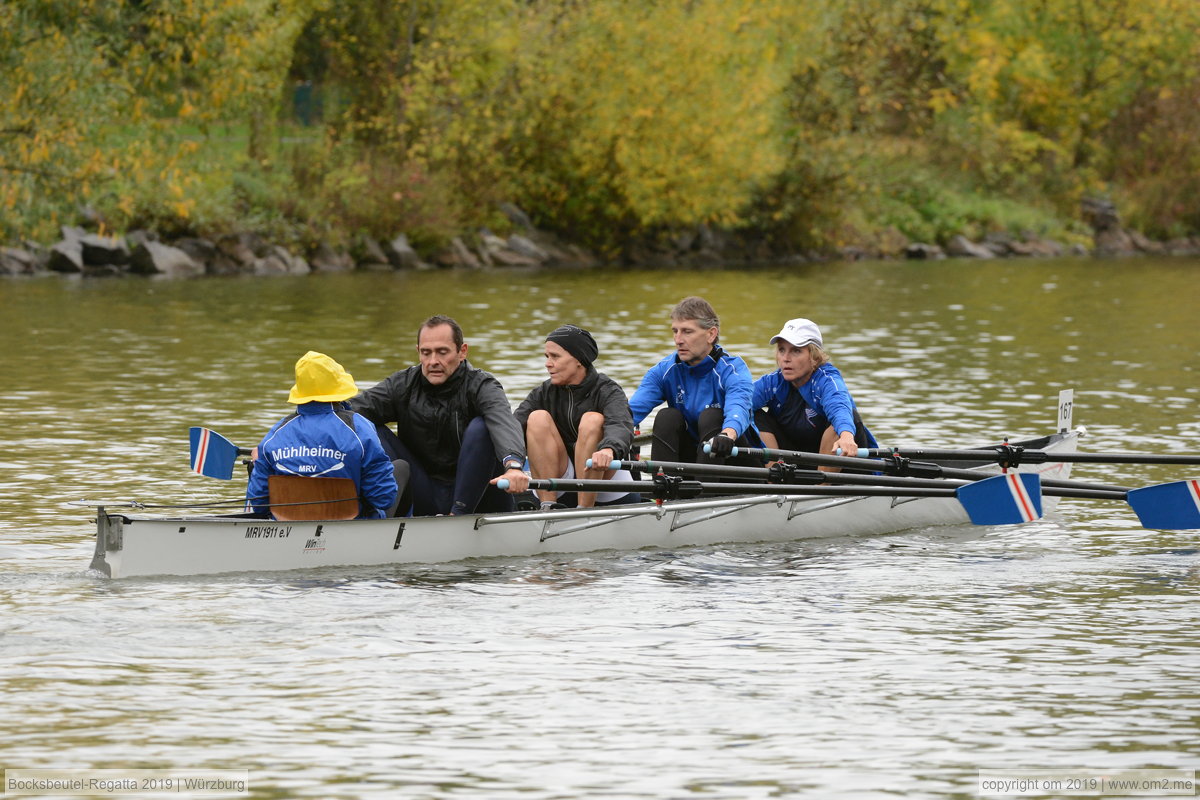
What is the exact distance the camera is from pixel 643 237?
5575 centimetres

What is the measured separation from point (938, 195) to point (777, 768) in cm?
5772

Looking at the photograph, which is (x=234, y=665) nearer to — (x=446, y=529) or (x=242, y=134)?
(x=446, y=529)

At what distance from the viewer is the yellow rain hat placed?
35.3 ft

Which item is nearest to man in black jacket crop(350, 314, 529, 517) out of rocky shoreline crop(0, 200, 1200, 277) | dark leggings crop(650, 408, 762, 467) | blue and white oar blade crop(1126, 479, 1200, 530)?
dark leggings crop(650, 408, 762, 467)

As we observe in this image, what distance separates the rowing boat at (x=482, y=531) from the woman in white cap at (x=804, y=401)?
0.62 metres

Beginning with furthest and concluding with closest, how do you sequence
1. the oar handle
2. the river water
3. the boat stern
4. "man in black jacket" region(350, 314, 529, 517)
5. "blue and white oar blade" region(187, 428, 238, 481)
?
the oar handle < "blue and white oar blade" region(187, 428, 238, 481) < "man in black jacket" region(350, 314, 529, 517) < the boat stern < the river water

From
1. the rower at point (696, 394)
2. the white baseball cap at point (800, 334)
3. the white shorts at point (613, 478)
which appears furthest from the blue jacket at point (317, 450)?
the white baseball cap at point (800, 334)

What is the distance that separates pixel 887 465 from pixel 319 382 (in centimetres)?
443

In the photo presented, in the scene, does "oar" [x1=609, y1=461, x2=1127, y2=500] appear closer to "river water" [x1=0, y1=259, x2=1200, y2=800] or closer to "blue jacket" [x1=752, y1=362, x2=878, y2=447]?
"river water" [x1=0, y1=259, x2=1200, y2=800]

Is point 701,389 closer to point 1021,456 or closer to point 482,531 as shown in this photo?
point 482,531

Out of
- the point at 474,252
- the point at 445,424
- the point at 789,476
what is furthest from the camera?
the point at 474,252

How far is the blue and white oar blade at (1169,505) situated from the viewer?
40.2 feet

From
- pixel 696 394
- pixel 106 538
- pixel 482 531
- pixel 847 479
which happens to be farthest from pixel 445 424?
pixel 847 479

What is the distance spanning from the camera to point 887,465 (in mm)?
13047
